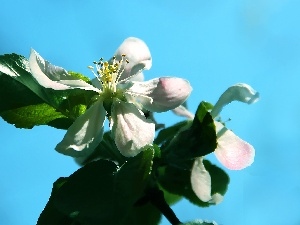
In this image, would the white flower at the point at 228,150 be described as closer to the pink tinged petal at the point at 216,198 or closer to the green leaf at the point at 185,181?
the green leaf at the point at 185,181

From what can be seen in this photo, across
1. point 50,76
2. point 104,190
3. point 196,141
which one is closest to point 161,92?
point 196,141

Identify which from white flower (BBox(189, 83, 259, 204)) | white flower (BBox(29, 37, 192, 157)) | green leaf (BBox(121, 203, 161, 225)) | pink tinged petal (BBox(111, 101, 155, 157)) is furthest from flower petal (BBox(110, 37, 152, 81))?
green leaf (BBox(121, 203, 161, 225))

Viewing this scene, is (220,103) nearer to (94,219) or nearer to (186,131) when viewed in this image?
(186,131)

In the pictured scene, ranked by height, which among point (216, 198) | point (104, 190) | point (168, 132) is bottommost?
point (216, 198)

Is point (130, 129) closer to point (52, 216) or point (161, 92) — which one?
point (161, 92)

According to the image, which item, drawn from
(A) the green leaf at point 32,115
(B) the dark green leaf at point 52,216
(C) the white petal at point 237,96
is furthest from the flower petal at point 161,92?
(B) the dark green leaf at point 52,216
